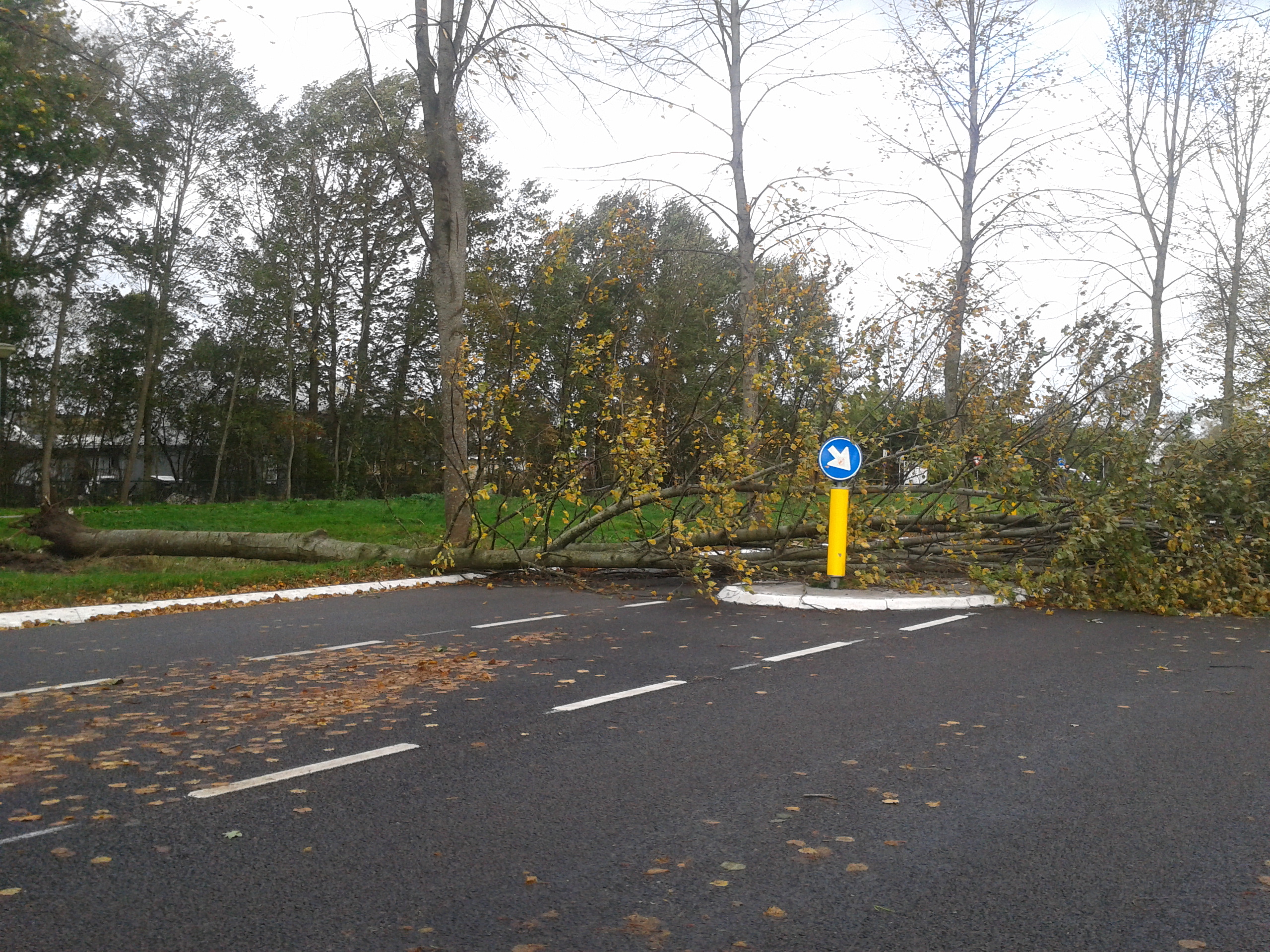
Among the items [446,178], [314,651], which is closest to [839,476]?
[314,651]

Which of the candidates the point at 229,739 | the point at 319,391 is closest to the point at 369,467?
the point at 319,391

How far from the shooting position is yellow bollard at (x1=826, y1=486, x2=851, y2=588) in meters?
13.4

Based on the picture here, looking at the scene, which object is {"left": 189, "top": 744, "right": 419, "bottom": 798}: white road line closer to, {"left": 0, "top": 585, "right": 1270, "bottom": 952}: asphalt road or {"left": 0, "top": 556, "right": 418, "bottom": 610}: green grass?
{"left": 0, "top": 585, "right": 1270, "bottom": 952}: asphalt road

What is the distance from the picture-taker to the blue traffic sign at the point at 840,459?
13.5 metres

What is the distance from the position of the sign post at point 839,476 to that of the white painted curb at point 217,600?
5356 mm

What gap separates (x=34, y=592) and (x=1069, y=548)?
486 inches

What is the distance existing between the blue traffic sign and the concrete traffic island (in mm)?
1474

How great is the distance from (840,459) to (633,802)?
929 centimetres

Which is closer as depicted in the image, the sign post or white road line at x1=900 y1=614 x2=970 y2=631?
white road line at x1=900 y1=614 x2=970 y2=631

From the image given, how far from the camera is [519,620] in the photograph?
1108cm

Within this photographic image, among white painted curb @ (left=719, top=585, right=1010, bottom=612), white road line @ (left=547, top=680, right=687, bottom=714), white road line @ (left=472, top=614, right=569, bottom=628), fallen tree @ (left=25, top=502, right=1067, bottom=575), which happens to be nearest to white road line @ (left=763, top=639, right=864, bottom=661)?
white road line @ (left=547, top=680, right=687, bottom=714)

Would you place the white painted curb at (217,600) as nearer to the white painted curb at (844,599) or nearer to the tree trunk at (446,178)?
the tree trunk at (446,178)

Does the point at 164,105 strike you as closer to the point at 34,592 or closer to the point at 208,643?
the point at 34,592

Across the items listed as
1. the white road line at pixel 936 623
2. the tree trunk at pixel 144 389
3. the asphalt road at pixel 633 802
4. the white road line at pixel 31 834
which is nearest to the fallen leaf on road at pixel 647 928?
the asphalt road at pixel 633 802
